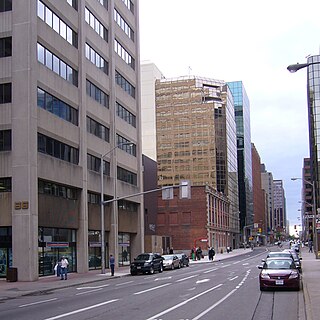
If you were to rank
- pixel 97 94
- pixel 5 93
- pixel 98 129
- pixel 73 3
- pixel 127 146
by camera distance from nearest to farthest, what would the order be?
1. pixel 5 93
2. pixel 73 3
3. pixel 98 129
4. pixel 97 94
5. pixel 127 146

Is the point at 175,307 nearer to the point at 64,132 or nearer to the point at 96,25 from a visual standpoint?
the point at 64,132

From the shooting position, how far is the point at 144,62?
135375 millimetres

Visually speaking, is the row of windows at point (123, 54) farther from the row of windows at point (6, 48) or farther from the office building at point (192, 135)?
the office building at point (192, 135)

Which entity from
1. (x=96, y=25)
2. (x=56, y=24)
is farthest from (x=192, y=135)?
(x=56, y=24)

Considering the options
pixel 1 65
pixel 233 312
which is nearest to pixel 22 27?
pixel 1 65

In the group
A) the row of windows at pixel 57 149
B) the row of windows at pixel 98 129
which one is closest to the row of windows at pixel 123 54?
the row of windows at pixel 98 129

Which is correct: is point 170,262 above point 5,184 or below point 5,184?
below

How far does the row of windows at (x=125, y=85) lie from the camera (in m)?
58.9

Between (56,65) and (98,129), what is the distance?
10.2 metres

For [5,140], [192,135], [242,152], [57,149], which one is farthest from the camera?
[242,152]

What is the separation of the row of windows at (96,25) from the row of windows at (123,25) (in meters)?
3.99

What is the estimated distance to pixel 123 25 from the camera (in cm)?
6212

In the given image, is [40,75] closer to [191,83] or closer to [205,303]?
[205,303]

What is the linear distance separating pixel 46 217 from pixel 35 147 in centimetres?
564
